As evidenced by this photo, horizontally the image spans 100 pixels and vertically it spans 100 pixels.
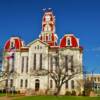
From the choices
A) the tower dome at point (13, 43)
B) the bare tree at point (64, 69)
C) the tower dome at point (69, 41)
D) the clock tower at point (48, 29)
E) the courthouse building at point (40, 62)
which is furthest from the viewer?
the clock tower at point (48, 29)

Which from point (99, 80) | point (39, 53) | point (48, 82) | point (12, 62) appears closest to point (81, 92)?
point (48, 82)

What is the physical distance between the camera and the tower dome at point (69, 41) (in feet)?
277

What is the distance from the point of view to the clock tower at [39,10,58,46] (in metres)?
90.7

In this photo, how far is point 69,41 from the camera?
85250 millimetres

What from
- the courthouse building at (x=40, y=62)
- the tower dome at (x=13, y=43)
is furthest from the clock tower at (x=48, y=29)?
the tower dome at (x=13, y=43)

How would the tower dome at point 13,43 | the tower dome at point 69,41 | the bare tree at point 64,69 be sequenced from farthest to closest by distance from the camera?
the tower dome at point 13,43 < the tower dome at point 69,41 < the bare tree at point 64,69

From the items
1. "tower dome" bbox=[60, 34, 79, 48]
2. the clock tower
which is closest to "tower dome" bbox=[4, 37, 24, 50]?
the clock tower

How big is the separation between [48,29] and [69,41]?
10127 millimetres

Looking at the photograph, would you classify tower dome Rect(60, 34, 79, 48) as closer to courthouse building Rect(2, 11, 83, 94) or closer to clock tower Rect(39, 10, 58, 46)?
courthouse building Rect(2, 11, 83, 94)

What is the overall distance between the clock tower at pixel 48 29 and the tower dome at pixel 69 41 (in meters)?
4.24

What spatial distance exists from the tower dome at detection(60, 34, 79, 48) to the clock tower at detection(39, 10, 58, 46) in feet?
13.9

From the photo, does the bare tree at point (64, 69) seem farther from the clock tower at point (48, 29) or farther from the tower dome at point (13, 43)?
the tower dome at point (13, 43)

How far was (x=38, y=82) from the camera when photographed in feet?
270

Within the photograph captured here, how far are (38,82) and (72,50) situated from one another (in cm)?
1287
